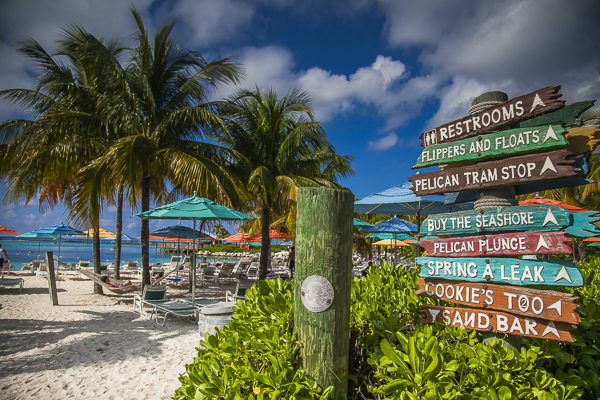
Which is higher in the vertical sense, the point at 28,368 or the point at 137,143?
the point at 137,143

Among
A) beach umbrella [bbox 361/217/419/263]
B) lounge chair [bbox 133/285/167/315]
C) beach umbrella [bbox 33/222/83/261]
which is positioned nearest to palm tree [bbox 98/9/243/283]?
lounge chair [bbox 133/285/167/315]

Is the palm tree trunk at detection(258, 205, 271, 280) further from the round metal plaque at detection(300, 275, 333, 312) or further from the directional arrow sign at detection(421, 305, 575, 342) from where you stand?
the round metal plaque at detection(300, 275, 333, 312)

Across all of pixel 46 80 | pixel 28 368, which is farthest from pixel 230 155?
pixel 28 368

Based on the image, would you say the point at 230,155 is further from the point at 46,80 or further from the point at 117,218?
the point at 46,80

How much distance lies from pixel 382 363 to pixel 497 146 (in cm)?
158

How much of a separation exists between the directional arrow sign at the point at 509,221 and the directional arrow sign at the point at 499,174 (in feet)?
0.60

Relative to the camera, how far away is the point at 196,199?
23.0 ft

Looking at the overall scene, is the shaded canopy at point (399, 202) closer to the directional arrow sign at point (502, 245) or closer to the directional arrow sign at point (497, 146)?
the directional arrow sign at point (497, 146)

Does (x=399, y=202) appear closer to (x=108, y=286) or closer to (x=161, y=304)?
(x=161, y=304)

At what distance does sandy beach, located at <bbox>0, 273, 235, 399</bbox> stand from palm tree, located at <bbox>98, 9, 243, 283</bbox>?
2.26 meters

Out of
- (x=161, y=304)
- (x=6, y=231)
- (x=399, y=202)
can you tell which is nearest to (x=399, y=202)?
(x=399, y=202)

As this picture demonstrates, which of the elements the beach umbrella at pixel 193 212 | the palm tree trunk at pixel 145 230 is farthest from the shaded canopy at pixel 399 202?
the palm tree trunk at pixel 145 230

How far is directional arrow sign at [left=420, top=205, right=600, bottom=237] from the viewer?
6.37ft

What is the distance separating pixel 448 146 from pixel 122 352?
5.03 metres
